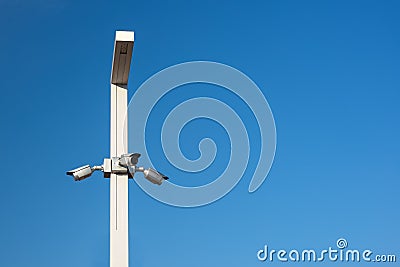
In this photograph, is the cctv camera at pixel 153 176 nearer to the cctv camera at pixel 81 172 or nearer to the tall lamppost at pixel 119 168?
the tall lamppost at pixel 119 168

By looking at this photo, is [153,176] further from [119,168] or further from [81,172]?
[81,172]

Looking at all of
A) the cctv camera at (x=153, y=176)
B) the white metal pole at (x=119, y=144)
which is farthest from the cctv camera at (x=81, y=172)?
the cctv camera at (x=153, y=176)

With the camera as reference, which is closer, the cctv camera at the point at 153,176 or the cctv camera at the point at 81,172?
the cctv camera at the point at 81,172

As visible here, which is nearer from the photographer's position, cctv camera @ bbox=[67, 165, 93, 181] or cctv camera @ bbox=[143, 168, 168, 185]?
cctv camera @ bbox=[67, 165, 93, 181]

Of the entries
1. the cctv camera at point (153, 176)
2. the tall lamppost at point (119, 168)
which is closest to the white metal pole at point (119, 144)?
the tall lamppost at point (119, 168)

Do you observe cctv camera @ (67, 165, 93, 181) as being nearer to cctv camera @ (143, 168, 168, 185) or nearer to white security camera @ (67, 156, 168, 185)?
white security camera @ (67, 156, 168, 185)

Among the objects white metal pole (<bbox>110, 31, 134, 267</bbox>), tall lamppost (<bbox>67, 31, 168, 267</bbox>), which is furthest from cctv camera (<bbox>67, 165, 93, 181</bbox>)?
white metal pole (<bbox>110, 31, 134, 267</bbox>)

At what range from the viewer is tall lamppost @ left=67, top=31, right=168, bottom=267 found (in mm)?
7863

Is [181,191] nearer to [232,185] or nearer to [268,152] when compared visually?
[232,185]

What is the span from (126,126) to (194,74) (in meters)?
1.05

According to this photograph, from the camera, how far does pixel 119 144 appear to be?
26.8ft

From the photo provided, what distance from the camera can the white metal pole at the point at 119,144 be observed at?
7855mm

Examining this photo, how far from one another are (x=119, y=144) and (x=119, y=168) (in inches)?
12.0

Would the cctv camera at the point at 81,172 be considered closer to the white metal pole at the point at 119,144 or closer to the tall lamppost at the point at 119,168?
the tall lamppost at the point at 119,168
